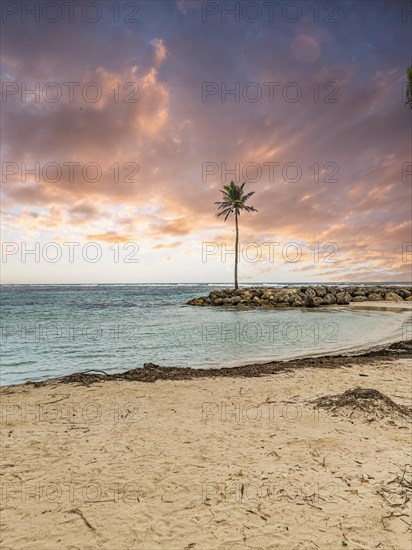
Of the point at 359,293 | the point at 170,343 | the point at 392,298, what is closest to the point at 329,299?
the point at 359,293

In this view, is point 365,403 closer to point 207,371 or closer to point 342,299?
point 207,371

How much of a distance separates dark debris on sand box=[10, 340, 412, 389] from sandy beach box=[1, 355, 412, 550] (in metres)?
1.50

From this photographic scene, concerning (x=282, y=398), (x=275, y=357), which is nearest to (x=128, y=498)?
A: (x=282, y=398)

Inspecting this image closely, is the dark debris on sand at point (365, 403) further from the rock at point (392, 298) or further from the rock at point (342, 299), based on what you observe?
the rock at point (392, 298)

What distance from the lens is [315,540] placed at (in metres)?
3.06

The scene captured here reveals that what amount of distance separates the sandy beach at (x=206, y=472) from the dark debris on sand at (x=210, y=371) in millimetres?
1499

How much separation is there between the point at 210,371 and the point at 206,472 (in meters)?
5.30

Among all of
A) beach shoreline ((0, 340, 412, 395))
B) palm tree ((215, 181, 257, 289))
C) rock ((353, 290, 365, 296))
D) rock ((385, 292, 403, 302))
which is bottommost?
beach shoreline ((0, 340, 412, 395))

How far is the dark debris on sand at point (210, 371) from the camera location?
866cm

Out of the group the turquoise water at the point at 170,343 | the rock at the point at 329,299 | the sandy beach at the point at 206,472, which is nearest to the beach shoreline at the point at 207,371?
the turquoise water at the point at 170,343

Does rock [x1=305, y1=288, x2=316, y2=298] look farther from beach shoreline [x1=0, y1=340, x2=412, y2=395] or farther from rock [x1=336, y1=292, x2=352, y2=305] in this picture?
beach shoreline [x1=0, y1=340, x2=412, y2=395]

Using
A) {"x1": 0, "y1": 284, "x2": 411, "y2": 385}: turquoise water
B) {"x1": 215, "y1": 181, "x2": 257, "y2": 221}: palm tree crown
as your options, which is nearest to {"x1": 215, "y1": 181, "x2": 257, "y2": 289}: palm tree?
{"x1": 215, "y1": 181, "x2": 257, "y2": 221}: palm tree crown

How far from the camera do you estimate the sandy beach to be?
319 cm

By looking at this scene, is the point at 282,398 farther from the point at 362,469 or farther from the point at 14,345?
the point at 14,345
